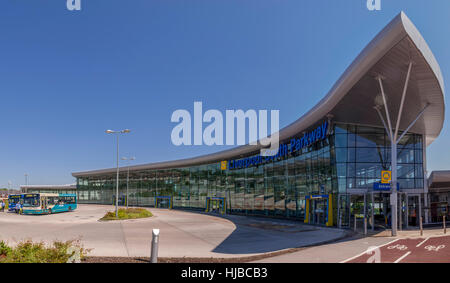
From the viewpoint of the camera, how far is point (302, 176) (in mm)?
32000

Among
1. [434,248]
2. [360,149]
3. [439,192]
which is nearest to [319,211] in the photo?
[360,149]

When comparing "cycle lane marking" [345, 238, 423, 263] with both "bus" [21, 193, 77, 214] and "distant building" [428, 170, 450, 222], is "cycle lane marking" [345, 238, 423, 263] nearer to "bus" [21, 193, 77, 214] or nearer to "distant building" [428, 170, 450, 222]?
"distant building" [428, 170, 450, 222]

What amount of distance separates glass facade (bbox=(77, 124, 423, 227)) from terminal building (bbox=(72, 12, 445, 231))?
0.26ft

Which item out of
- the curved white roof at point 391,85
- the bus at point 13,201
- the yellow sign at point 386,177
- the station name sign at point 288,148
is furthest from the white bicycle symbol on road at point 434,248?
the bus at point 13,201

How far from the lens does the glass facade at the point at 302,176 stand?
84.2 ft

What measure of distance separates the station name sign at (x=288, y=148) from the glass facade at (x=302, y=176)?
2.22 ft

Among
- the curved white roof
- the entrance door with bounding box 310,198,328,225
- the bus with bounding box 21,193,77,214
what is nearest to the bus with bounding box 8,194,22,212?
the bus with bounding box 21,193,77,214

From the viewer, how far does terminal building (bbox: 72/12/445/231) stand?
55.4ft

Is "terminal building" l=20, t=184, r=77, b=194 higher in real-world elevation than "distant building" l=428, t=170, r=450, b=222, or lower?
lower

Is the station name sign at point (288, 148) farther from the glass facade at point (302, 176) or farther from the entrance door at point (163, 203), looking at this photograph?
the entrance door at point (163, 203)
